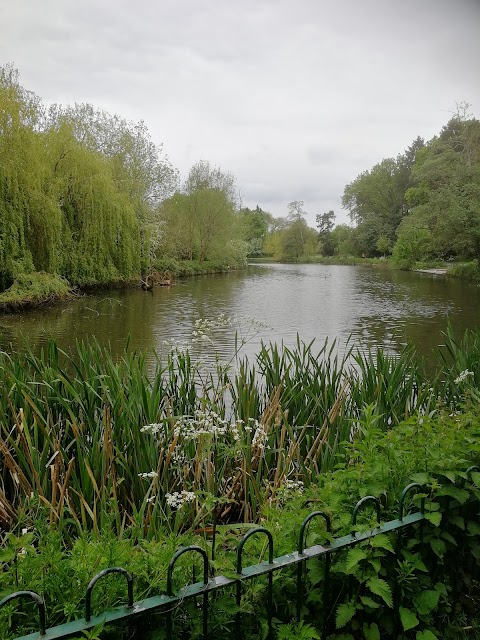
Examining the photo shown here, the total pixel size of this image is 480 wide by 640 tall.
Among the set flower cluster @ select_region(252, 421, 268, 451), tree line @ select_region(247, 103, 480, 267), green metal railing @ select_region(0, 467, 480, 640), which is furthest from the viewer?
tree line @ select_region(247, 103, 480, 267)

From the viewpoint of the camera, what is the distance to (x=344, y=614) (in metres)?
1.56

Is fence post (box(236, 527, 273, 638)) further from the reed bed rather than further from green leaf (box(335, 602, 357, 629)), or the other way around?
the reed bed

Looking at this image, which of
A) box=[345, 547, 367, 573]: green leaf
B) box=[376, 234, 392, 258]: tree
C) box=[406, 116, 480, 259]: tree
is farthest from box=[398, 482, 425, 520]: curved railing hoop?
box=[376, 234, 392, 258]: tree

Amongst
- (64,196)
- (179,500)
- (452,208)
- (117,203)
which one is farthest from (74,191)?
(179,500)

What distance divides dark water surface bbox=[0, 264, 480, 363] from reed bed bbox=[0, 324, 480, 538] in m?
1.18

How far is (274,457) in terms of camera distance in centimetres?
353

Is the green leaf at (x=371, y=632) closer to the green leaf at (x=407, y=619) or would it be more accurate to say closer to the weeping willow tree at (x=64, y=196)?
the green leaf at (x=407, y=619)

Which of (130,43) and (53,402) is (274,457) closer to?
(53,402)

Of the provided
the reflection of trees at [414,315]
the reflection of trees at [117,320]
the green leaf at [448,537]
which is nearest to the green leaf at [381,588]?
the green leaf at [448,537]

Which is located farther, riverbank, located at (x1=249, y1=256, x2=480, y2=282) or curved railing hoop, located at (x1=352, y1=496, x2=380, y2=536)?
riverbank, located at (x1=249, y1=256, x2=480, y2=282)

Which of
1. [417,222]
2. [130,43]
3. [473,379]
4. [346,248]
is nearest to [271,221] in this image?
[346,248]

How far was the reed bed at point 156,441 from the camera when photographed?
2666 millimetres

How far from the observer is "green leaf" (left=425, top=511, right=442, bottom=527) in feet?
5.56

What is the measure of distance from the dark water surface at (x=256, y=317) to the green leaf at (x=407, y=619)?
10.3 ft
